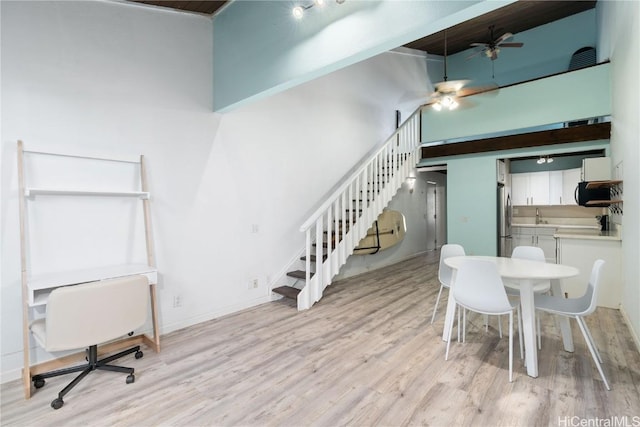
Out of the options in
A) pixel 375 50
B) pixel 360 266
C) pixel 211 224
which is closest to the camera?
pixel 375 50

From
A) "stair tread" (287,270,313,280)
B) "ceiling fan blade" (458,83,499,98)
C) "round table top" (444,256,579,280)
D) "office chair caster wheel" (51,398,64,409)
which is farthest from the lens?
"ceiling fan blade" (458,83,499,98)

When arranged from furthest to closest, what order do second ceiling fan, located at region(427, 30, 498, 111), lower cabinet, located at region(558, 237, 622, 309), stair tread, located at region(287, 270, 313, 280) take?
second ceiling fan, located at region(427, 30, 498, 111)
stair tread, located at region(287, 270, 313, 280)
lower cabinet, located at region(558, 237, 622, 309)

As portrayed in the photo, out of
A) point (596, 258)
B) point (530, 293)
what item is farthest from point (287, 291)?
point (596, 258)

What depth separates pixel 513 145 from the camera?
5039mm

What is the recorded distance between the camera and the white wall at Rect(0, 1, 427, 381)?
7.88ft

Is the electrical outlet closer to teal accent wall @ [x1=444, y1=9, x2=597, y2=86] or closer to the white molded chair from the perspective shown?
the white molded chair

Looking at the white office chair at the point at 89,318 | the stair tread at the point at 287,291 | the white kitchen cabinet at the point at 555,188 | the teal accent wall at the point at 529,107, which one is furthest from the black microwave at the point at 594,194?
the white office chair at the point at 89,318

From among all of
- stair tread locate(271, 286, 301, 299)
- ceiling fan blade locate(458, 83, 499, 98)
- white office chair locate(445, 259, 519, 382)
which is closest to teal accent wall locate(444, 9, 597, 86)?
ceiling fan blade locate(458, 83, 499, 98)

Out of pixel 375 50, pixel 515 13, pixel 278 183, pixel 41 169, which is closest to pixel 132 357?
pixel 41 169

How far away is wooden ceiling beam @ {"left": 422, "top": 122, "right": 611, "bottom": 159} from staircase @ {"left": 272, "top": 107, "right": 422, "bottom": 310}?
577mm

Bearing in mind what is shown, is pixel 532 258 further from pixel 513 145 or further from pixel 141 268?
pixel 141 268

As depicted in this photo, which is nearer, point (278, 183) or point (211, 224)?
point (211, 224)

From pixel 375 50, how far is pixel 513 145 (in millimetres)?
4191

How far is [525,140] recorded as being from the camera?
4.93m
